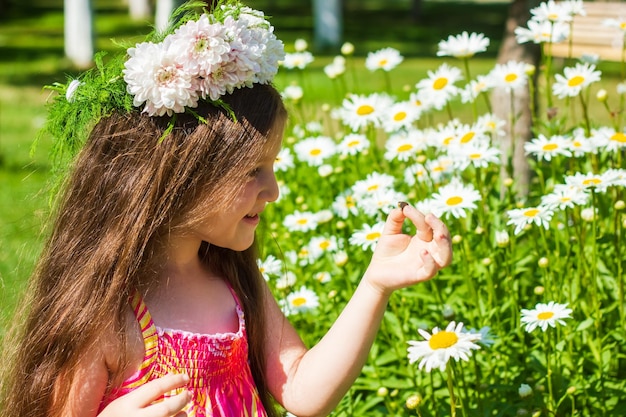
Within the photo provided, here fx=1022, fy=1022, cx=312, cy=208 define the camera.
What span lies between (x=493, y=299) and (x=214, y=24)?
3.57ft

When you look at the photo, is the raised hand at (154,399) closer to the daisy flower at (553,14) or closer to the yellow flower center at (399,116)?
the yellow flower center at (399,116)

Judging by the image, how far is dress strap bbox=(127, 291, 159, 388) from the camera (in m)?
1.84

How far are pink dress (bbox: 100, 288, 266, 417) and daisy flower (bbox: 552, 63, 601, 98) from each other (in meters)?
1.27

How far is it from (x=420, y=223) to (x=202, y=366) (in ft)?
1.65

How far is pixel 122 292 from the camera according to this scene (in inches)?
72.2

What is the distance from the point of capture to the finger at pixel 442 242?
167cm

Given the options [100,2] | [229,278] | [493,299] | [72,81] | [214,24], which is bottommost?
[100,2]

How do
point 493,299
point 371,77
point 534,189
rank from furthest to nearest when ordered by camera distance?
1. point 371,77
2. point 534,189
3. point 493,299

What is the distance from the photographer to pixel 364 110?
10.4ft

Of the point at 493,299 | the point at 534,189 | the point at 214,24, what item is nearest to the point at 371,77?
the point at 534,189

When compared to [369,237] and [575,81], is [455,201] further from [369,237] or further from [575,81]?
[575,81]

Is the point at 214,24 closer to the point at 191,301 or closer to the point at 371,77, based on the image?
the point at 191,301

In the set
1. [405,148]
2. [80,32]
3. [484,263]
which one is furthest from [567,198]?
[80,32]

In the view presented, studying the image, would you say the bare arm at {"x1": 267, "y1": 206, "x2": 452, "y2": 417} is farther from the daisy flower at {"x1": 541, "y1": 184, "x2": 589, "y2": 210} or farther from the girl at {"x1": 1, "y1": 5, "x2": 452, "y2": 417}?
the daisy flower at {"x1": 541, "y1": 184, "x2": 589, "y2": 210}
